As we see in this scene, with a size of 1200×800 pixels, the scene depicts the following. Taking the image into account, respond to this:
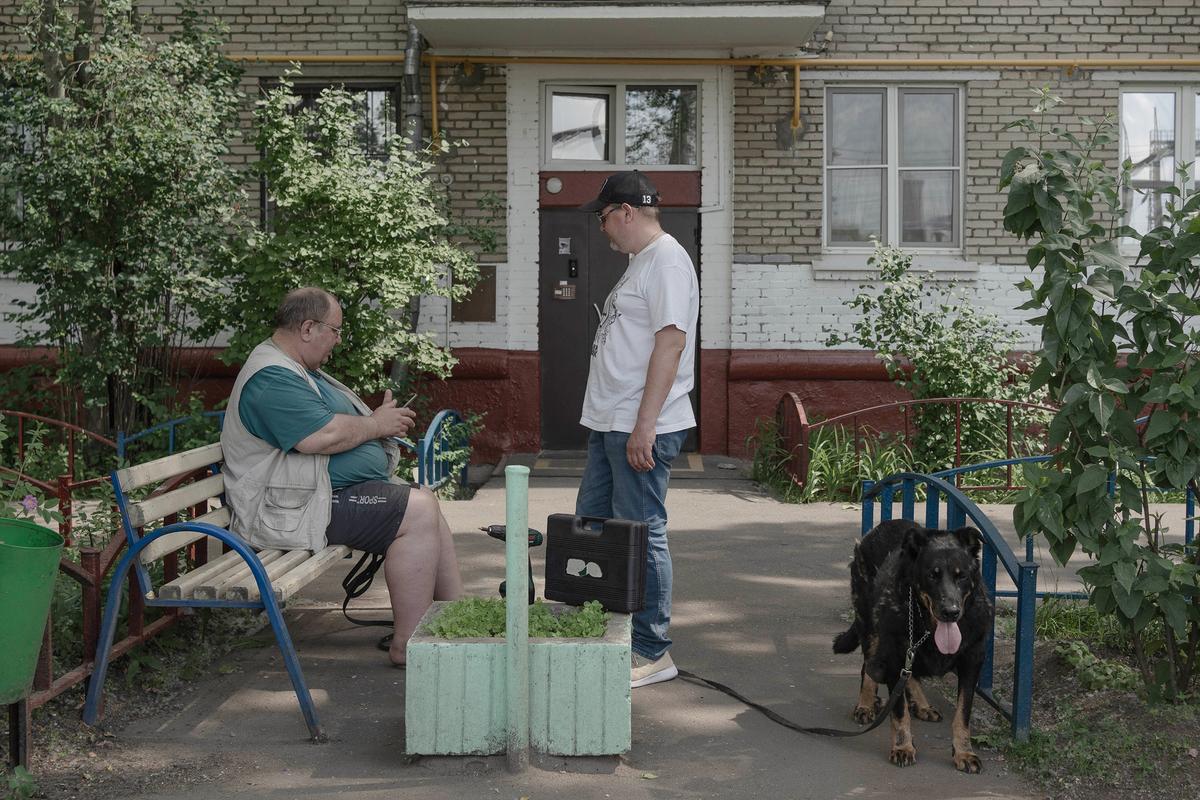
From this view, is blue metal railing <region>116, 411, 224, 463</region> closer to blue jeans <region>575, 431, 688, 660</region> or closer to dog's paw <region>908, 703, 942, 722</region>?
blue jeans <region>575, 431, 688, 660</region>

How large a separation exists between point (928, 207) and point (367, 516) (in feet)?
27.4

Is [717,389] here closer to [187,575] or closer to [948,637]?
[187,575]

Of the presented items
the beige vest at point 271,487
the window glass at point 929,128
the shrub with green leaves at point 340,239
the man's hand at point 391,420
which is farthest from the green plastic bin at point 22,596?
the window glass at point 929,128

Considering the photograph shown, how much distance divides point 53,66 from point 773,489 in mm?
6427

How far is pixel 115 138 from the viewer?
9.42m

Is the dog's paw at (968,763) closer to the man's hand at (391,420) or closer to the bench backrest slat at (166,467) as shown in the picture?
the man's hand at (391,420)

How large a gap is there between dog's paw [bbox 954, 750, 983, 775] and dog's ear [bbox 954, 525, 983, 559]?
65 cm

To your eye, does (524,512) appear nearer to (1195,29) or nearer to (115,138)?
(115,138)

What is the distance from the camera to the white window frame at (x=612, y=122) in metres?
11.7

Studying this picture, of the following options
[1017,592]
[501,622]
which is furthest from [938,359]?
[501,622]

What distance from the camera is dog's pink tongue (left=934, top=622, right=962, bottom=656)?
4008 millimetres

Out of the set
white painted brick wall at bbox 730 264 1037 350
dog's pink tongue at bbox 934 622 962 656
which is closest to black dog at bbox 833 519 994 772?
dog's pink tongue at bbox 934 622 962 656

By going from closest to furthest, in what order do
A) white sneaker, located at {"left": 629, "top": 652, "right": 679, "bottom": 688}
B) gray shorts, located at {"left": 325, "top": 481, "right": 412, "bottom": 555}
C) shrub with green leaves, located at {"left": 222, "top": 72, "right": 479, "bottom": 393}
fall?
1. white sneaker, located at {"left": 629, "top": 652, "right": 679, "bottom": 688}
2. gray shorts, located at {"left": 325, "top": 481, "right": 412, "bottom": 555}
3. shrub with green leaves, located at {"left": 222, "top": 72, "right": 479, "bottom": 393}

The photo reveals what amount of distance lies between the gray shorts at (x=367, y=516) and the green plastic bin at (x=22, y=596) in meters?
1.43
